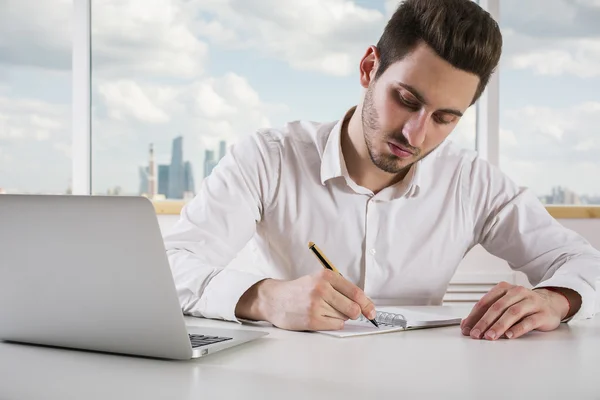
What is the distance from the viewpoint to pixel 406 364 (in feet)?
3.09

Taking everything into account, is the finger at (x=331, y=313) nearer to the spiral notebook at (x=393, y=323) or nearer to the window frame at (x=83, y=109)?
the spiral notebook at (x=393, y=323)

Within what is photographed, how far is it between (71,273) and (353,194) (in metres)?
0.98

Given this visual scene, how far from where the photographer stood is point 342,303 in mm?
1170

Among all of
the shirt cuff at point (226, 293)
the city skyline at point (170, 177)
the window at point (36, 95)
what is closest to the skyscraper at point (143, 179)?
the city skyline at point (170, 177)

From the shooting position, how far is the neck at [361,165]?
1.79 metres

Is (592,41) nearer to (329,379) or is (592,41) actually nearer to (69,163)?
(69,163)

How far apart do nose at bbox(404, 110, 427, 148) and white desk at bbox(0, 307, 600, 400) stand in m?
0.55

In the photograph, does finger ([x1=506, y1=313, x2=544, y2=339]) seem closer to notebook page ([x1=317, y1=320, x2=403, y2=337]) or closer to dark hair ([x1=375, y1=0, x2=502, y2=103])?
notebook page ([x1=317, y1=320, x2=403, y2=337])

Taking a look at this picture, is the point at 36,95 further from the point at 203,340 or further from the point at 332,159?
the point at 203,340

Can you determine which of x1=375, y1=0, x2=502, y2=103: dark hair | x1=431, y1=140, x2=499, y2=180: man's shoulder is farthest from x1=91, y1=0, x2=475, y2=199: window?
x1=375, y1=0, x2=502, y2=103: dark hair

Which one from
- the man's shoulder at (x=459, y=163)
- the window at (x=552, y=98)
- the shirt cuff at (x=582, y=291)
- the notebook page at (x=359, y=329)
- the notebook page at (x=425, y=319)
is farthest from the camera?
the window at (x=552, y=98)

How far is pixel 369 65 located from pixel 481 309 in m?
0.75

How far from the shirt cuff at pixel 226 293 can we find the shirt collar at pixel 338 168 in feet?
1.66

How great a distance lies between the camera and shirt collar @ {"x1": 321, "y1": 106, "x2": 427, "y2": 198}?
1759mm
